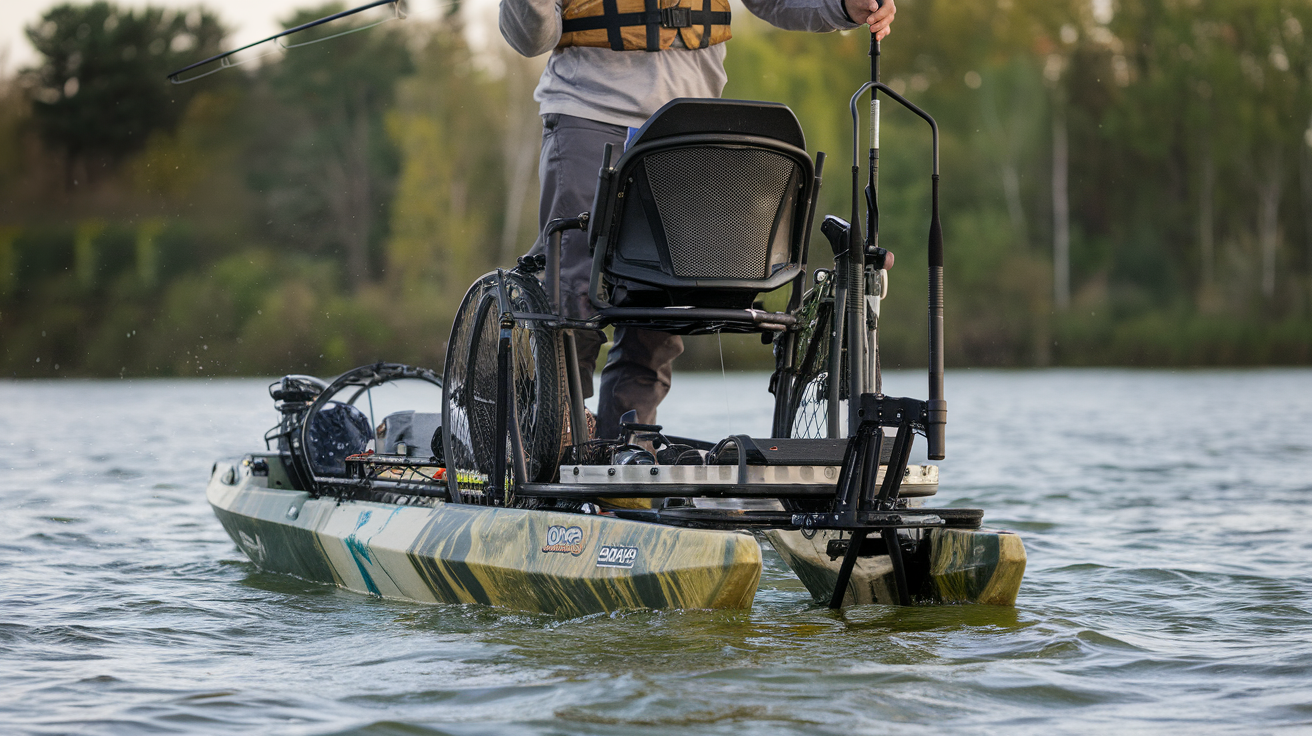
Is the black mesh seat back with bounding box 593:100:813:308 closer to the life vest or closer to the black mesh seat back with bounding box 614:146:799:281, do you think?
the black mesh seat back with bounding box 614:146:799:281

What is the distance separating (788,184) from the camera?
4371 mm

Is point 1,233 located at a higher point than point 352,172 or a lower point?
lower

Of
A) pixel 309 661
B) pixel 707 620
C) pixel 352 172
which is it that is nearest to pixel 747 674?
pixel 707 620

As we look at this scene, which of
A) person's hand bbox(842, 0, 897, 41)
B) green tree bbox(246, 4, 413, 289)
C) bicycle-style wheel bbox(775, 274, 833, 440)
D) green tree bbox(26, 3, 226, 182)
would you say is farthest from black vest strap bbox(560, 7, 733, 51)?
green tree bbox(246, 4, 413, 289)

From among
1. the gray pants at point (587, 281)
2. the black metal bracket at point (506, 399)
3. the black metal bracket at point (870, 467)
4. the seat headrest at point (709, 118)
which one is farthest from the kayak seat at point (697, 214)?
the black metal bracket at point (870, 467)

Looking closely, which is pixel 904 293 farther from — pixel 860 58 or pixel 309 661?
pixel 309 661

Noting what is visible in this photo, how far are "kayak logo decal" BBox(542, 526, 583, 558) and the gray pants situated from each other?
770 millimetres

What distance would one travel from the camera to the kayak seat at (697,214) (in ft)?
13.8

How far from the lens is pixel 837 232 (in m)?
4.52

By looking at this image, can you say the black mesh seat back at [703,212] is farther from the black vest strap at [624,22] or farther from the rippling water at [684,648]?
the rippling water at [684,648]

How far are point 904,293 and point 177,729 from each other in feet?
106

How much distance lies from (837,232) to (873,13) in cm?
70

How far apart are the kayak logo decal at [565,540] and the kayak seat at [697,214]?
647 millimetres

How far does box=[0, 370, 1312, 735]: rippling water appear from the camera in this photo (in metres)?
3.40
